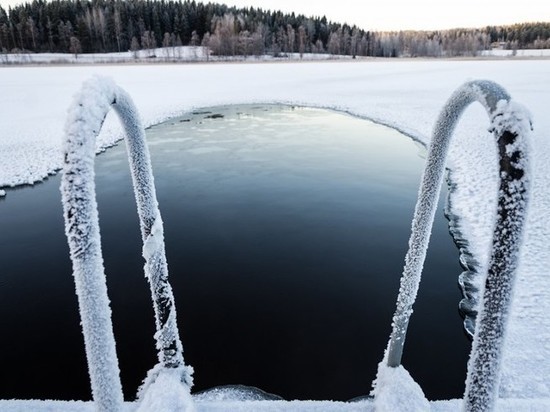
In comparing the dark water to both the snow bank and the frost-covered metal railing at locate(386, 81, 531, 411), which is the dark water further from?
the frost-covered metal railing at locate(386, 81, 531, 411)

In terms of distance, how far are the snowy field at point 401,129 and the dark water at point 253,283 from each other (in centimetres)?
74

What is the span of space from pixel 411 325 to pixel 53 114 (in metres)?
21.0

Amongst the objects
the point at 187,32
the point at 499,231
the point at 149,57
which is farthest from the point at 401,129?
the point at 187,32

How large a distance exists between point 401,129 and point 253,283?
14079 millimetres

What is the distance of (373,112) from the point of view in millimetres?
21719

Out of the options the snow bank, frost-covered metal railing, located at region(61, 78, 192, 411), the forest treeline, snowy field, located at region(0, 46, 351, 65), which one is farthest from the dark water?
the forest treeline

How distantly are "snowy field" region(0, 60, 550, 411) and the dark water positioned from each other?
2.44 ft

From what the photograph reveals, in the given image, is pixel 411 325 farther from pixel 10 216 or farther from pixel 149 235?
pixel 10 216

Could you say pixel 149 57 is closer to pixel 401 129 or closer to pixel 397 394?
pixel 401 129

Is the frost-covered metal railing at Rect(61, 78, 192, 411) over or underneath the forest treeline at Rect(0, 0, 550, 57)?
underneath

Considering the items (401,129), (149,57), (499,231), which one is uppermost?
(149,57)

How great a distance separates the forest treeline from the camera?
3533 inches

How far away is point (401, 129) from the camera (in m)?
18.1

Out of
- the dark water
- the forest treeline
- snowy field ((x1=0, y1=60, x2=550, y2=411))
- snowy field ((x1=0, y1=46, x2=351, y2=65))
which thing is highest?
the forest treeline
